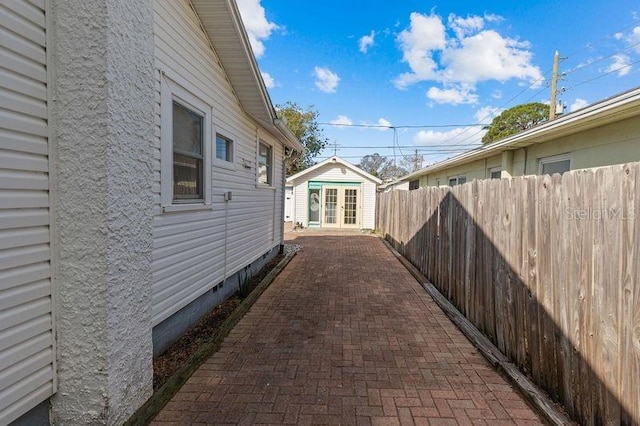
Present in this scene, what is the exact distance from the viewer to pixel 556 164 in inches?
269

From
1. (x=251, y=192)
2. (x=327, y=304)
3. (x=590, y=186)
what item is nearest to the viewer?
(x=590, y=186)

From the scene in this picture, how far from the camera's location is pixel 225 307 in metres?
4.96

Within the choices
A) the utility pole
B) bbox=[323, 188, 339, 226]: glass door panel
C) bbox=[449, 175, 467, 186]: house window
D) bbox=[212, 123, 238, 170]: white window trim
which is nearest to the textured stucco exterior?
bbox=[212, 123, 238, 170]: white window trim

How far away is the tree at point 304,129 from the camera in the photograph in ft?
93.8

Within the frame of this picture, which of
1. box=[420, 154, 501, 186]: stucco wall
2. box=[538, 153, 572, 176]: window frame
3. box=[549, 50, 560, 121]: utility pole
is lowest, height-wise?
box=[538, 153, 572, 176]: window frame

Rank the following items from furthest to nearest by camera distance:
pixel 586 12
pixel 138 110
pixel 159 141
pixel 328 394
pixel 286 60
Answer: pixel 286 60 → pixel 586 12 → pixel 159 141 → pixel 328 394 → pixel 138 110

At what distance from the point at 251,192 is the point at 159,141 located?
3.34m

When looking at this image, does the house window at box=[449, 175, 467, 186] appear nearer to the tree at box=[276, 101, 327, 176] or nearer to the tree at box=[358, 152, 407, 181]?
the tree at box=[276, 101, 327, 176]

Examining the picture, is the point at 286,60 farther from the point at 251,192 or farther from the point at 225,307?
the point at 225,307

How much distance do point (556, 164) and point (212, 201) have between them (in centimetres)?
691

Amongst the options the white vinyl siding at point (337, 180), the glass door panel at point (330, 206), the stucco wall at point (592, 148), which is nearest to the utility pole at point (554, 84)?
the white vinyl siding at point (337, 180)

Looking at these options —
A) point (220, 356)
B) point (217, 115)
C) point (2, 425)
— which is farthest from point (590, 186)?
point (217, 115)

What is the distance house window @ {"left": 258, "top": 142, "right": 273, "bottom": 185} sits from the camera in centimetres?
743

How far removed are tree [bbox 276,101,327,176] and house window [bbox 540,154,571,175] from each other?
20282 millimetres
